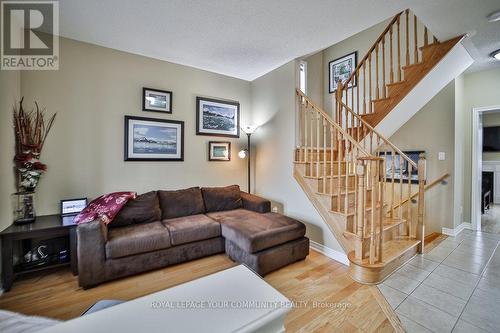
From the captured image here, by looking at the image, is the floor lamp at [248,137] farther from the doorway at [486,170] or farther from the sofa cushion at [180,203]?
the doorway at [486,170]

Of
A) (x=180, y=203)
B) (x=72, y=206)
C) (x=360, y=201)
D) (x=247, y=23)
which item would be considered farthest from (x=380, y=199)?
(x=72, y=206)

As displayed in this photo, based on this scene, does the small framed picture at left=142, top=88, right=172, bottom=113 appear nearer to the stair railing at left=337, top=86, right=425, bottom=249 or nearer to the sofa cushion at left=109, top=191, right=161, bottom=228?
the sofa cushion at left=109, top=191, right=161, bottom=228

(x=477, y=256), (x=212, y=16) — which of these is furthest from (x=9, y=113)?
(x=477, y=256)

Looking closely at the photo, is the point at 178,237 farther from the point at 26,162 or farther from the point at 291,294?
the point at 26,162

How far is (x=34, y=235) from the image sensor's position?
209cm

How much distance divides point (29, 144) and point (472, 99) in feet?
20.5

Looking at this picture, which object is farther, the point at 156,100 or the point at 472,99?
the point at 472,99

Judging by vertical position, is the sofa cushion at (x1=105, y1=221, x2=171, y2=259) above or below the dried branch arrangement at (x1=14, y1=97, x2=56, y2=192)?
below

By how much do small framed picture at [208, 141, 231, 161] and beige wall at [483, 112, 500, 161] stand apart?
6.38 meters

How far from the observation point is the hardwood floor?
5.61 feet

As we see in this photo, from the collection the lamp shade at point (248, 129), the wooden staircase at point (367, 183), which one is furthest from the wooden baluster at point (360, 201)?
the lamp shade at point (248, 129)

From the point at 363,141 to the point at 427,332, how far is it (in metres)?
2.32

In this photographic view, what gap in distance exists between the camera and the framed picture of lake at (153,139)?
3057 millimetres

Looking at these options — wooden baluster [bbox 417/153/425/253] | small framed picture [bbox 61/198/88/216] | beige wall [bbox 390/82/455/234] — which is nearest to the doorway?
beige wall [bbox 390/82/455/234]
